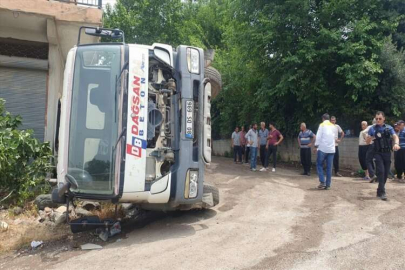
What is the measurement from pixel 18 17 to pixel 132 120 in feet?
17.6

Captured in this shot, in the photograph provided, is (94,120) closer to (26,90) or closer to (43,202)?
(43,202)

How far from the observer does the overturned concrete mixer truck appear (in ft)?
15.9

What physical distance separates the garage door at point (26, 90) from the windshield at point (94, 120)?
4.88m

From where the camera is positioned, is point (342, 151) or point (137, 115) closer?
point (137, 115)

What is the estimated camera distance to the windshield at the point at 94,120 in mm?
4840

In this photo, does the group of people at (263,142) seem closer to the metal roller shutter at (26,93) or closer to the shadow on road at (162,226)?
the shadow on road at (162,226)

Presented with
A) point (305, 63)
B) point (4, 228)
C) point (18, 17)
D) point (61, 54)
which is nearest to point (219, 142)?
point (305, 63)

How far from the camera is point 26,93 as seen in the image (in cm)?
924

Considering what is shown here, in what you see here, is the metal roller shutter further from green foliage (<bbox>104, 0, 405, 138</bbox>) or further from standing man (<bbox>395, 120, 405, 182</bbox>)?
standing man (<bbox>395, 120, 405, 182</bbox>)

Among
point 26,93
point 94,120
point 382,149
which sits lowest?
point 382,149

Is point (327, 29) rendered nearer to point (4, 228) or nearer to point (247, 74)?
point (247, 74)

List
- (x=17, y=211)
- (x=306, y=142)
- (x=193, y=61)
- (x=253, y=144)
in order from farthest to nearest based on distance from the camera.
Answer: (x=253, y=144)
(x=306, y=142)
(x=17, y=211)
(x=193, y=61)

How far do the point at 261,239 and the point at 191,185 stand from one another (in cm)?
118

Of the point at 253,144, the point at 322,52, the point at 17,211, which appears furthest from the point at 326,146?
the point at 17,211
